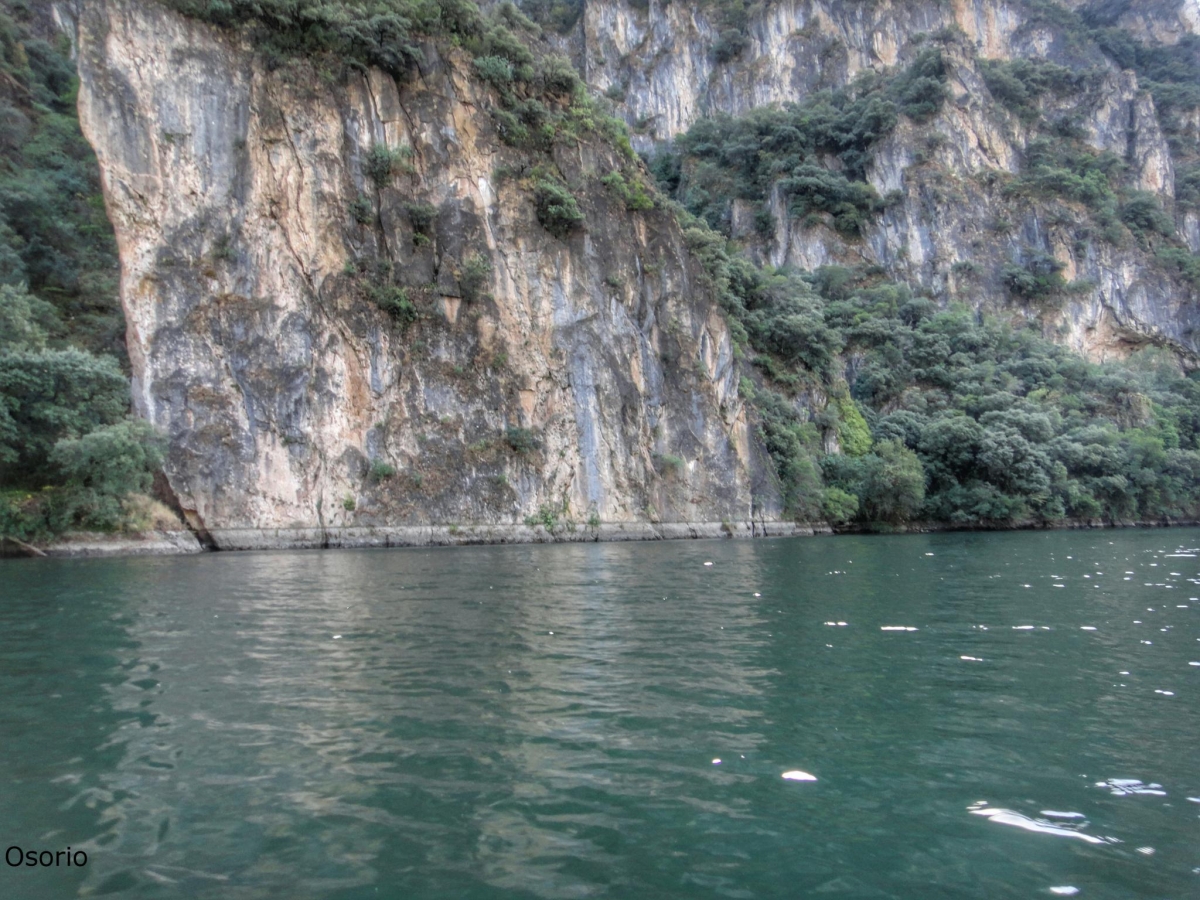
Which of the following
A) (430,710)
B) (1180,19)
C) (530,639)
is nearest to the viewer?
(430,710)

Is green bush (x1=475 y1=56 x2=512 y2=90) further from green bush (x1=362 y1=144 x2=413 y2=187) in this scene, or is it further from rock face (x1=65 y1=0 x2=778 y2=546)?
green bush (x1=362 y1=144 x2=413 y2=187)

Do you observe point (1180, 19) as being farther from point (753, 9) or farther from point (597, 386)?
point (597, 386)

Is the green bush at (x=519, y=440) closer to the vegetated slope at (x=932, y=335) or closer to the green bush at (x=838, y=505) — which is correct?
the vegetated slope at (x=932, y=335)

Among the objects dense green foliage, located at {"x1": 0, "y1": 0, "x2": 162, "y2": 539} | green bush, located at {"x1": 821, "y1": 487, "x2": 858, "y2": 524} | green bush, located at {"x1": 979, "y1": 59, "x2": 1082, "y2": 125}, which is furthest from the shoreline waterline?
green bush, located at {"x1": 979, "y1": 59, "x2": 1082, "y2": 125}

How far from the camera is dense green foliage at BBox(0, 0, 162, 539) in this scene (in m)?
27.9

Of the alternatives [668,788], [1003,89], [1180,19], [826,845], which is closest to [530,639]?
[668,788]

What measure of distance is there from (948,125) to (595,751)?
293 ft

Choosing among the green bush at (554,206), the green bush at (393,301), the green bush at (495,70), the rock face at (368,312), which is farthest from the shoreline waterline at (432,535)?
the green bush at (495,70)

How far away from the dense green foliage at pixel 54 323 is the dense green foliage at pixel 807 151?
2165 inches

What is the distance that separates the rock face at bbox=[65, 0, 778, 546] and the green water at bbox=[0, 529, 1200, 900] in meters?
22.1

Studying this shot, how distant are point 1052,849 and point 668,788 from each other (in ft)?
8.84

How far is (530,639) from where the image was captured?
1196 cm

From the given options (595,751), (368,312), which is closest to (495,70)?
(368,312)

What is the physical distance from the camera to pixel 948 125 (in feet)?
264
